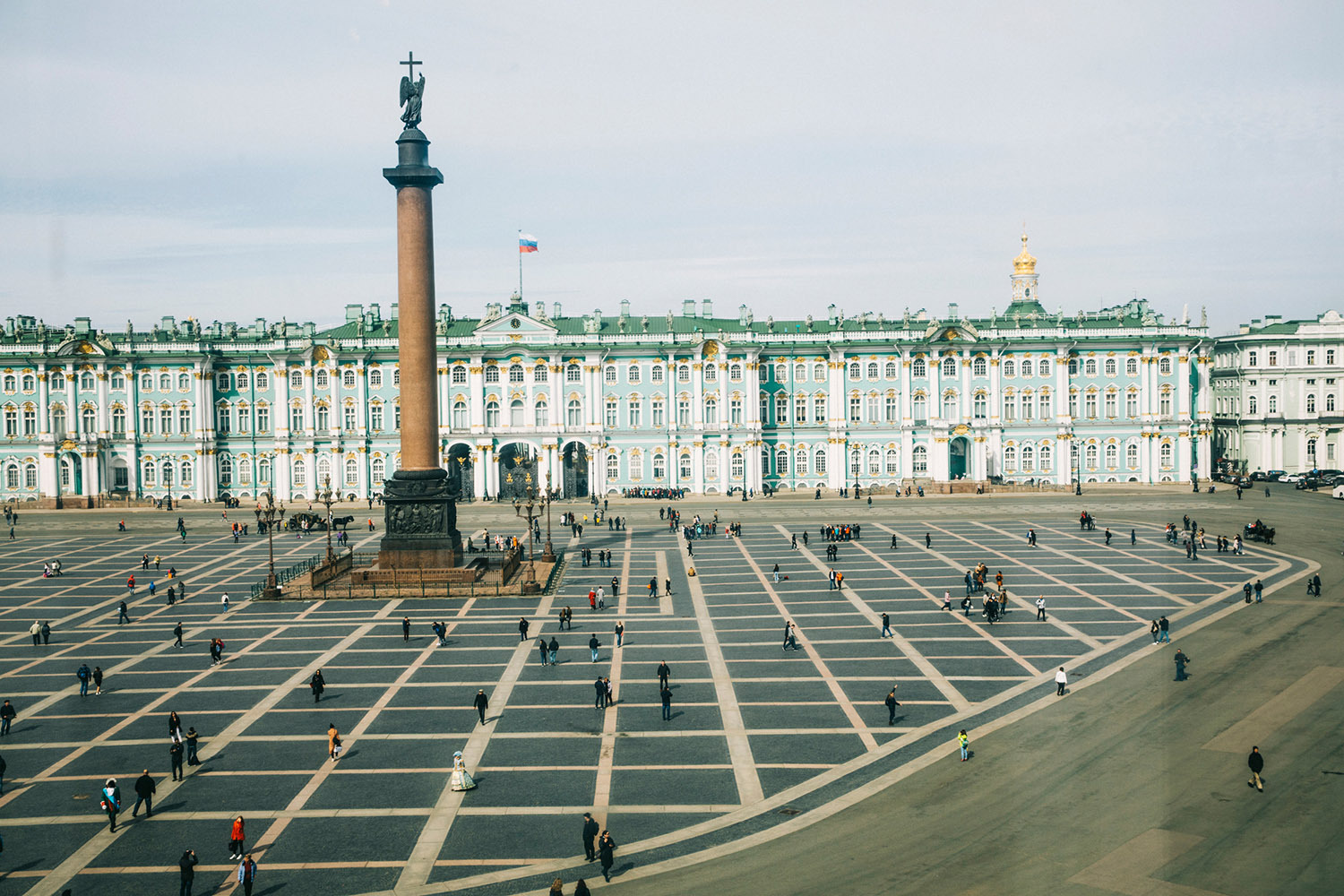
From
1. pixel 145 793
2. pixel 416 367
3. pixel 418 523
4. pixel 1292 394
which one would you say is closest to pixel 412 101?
pixel 416 367

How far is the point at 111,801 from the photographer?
20656mm

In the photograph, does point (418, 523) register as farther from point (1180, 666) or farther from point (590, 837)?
point (1180, 666)

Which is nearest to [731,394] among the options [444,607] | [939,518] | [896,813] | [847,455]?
[847,455]

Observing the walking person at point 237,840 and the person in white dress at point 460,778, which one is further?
the person in white dress at point 460,778

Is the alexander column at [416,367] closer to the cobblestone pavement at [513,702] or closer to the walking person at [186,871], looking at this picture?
the cobblestone pavement at [513,702]

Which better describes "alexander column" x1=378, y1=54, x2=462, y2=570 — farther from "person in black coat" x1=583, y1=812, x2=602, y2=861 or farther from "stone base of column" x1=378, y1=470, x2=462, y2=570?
"person in black coat" x1=583, y1=812, x2=602, y2=861

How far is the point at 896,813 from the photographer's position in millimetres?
20734

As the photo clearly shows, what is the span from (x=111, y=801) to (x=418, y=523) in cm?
2791

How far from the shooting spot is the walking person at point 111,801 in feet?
67.7

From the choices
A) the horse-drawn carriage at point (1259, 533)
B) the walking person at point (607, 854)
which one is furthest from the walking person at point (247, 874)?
the horse-drawn carriage at point (1259, 533)

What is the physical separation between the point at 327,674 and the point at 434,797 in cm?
1152

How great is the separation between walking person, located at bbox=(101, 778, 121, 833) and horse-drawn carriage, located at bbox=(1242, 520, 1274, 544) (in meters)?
57.6

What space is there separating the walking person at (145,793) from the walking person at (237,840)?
3369 millimetres

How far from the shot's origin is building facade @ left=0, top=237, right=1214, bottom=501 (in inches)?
3494
